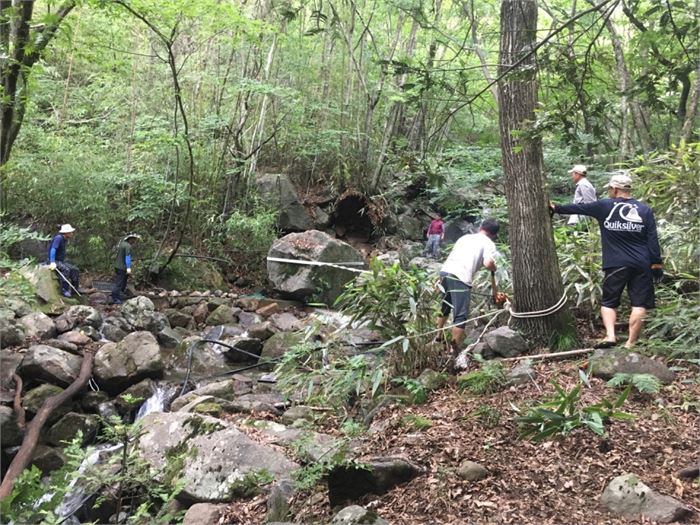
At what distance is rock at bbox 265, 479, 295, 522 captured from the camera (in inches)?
132

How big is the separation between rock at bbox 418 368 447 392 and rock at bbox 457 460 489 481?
154 cm

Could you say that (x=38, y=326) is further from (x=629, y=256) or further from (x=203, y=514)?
(x=629, y=256)

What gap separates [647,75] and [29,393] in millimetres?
7332

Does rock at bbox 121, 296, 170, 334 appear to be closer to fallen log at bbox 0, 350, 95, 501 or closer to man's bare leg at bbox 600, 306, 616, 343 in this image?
fallen log at bbox 0, 350, 95, 501

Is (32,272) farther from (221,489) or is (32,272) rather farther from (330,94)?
(330,94)

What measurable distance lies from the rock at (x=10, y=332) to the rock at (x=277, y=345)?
3529 millimetres

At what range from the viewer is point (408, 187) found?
660 inches

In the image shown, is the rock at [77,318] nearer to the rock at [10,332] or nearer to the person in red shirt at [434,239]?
the rock at [10,332]

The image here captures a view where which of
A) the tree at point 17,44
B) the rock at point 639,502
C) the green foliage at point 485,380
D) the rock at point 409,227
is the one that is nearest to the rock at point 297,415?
the green foliage at point 485,380

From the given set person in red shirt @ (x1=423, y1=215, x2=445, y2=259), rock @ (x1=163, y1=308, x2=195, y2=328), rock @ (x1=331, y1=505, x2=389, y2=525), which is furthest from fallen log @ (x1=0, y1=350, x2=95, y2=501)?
person in red shirt @ (x1=423, y1=215, x2=445, y2=259)

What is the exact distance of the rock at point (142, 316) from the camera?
920 cm

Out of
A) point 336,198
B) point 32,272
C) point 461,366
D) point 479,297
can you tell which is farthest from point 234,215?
point 461,366

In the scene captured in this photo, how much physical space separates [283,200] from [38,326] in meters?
7.38

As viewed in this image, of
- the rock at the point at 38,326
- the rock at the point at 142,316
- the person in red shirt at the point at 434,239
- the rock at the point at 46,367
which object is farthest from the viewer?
the person in red shirt at the point at 434,239
